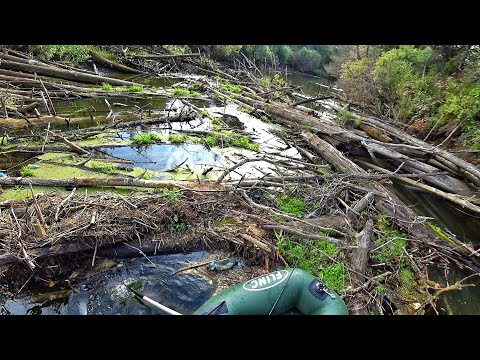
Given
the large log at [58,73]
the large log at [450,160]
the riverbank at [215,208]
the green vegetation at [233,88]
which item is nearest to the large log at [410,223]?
the riverbank at [215,208]

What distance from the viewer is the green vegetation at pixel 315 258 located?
5.23m

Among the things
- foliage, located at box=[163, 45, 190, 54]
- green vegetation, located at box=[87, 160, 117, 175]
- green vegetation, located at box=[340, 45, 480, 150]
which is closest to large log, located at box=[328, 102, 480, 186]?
green vegetation, located at box=[340, 45, 480, 150]

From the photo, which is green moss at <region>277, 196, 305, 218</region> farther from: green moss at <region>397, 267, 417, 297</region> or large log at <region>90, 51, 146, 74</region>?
large log at <region>90, 51, 146, 74</region>

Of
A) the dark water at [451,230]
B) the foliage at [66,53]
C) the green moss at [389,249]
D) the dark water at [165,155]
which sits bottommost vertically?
the dark water at [451,230]

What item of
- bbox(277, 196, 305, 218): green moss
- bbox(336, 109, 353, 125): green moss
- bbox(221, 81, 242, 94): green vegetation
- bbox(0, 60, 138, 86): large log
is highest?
bbox(0, 60, 138, 86): large log

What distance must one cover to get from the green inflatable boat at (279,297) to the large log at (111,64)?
15607 mm

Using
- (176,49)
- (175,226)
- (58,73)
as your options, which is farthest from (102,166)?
(176,49)

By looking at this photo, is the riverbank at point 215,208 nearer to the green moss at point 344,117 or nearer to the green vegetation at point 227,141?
the green vegetation at point 227,141

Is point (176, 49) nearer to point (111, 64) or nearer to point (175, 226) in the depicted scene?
point (111, 64)

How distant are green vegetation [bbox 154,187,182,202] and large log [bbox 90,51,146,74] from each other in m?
13.0

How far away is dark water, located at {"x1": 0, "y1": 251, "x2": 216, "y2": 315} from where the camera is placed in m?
4.51

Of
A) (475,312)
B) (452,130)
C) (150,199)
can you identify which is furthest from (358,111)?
(150,199)

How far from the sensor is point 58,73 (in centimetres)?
1245
